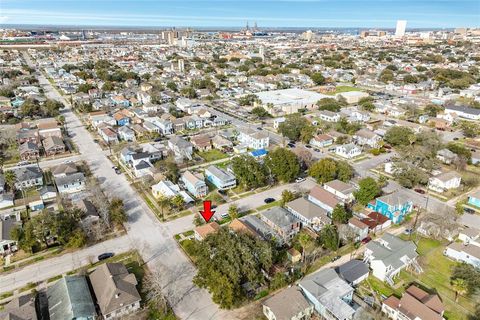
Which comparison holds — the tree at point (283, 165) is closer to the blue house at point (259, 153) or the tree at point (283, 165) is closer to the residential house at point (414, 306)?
the blue house at point (259, 153)

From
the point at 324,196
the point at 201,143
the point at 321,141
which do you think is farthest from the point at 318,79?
the point at 324,196

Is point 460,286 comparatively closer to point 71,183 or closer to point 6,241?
point 6,241

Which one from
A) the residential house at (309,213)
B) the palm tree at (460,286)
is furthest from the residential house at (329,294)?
the palm tree at (460,286)

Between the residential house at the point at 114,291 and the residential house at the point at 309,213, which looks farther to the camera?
the residential house at the point at 309,213

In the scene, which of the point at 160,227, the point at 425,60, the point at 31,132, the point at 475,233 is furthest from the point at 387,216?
the point at 425,60

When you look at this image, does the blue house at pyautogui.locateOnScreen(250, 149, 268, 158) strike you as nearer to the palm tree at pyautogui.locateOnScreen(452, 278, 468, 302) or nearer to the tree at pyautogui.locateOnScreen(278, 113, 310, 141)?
the tree at pyautogui.locateOnScreen(278, 113, 310, 141)
